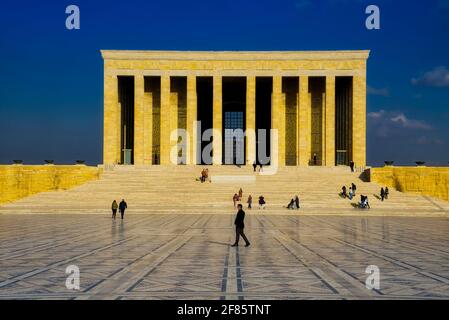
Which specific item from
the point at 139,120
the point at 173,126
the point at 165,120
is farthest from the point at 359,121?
the point at 139,120

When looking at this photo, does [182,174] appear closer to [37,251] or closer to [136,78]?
[136,78]

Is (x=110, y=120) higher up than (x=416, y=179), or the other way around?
(x=110, y=120)

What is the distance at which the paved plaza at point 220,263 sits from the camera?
850cm

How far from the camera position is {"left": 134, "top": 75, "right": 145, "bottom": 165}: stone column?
51.5 metres

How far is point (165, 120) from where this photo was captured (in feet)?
171

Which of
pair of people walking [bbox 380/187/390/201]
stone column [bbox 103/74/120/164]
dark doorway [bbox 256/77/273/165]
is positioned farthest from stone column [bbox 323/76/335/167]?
stone column [bbox 103/74/120/164]

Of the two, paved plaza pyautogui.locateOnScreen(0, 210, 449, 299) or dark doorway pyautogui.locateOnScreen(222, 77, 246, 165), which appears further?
dark doorway pyautogui.locateOnScreen(222, 77, 246, 165)

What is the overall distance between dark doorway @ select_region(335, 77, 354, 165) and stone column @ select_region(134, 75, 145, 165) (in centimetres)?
2126

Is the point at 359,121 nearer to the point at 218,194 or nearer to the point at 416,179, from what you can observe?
the point at 416,179

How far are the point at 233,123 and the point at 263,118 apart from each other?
12.6ft

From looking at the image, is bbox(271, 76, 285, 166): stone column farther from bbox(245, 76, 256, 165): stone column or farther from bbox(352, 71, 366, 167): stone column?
bbox(352, 71, 366, 167): stone column

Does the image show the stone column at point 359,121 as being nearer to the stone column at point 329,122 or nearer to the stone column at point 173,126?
the stone column at point 329,122
